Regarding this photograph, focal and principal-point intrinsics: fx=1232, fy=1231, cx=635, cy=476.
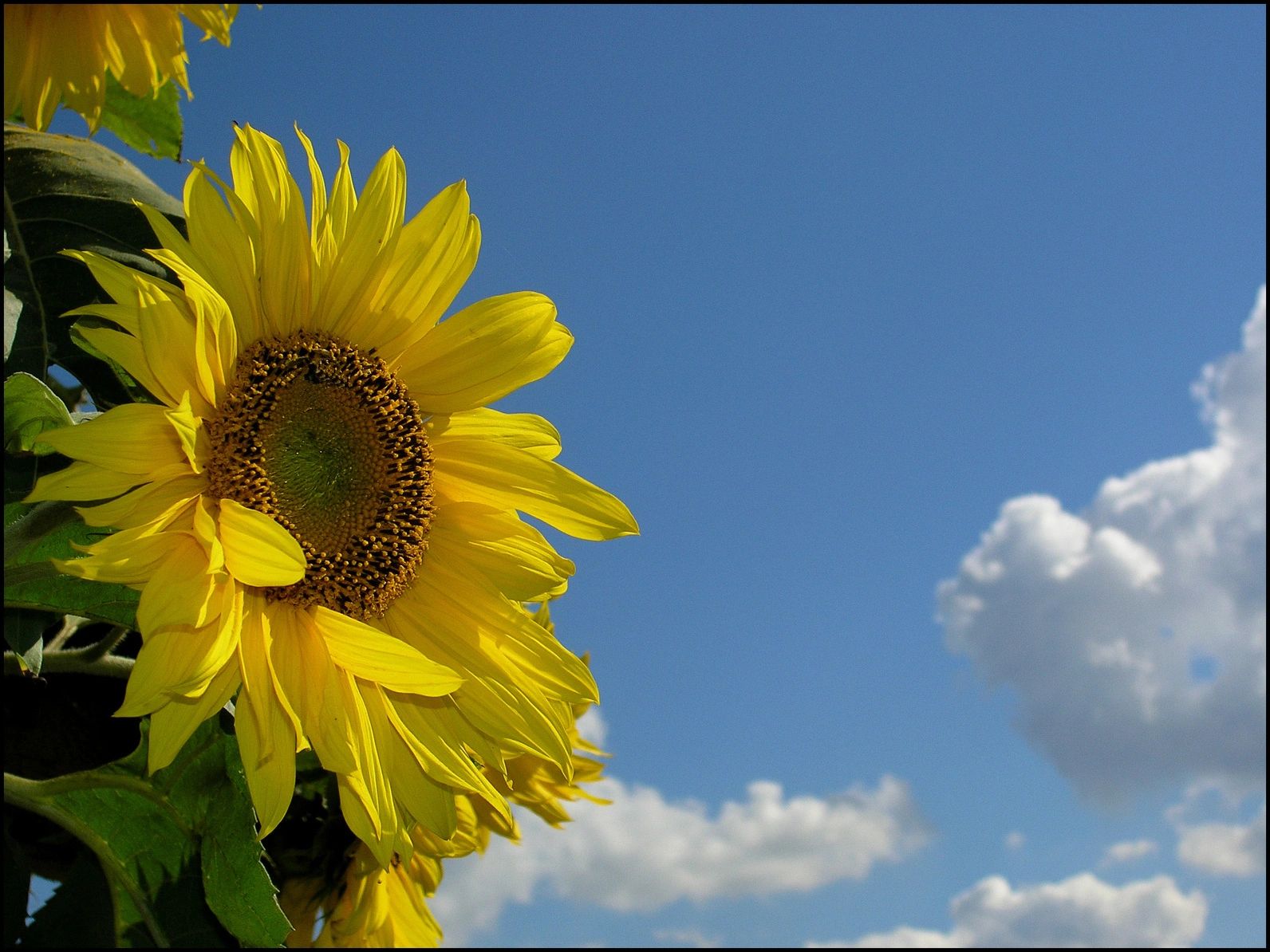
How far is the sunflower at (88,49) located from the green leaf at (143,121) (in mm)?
156

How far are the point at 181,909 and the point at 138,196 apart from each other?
1193 millimetres

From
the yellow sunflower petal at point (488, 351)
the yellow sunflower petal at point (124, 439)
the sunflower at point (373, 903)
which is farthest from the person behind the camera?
the sunflower at point (373, 903)

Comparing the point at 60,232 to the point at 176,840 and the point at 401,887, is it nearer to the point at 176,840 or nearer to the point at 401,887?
the point at 176,840

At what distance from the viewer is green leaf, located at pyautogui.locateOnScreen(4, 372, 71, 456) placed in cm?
140

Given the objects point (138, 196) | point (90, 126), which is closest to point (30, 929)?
point (138, 196)

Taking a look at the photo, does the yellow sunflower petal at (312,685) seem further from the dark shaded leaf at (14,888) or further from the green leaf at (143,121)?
the green leaf at (143,121)

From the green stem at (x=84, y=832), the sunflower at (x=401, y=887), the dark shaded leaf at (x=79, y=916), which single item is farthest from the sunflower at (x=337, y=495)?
the dark shaded leaf at (x=79, y=916)

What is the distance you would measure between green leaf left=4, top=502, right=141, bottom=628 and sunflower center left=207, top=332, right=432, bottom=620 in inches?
9.2

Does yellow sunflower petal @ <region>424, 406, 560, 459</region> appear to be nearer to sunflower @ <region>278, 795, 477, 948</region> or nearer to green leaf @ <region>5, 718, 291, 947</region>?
green leaf @ <region>5, 718, 291, 947</region>

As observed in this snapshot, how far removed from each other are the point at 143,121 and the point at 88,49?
0.79ft

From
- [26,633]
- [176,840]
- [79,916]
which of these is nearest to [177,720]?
[26,633]

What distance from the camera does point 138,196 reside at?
212 cm

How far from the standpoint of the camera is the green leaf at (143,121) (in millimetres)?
2529

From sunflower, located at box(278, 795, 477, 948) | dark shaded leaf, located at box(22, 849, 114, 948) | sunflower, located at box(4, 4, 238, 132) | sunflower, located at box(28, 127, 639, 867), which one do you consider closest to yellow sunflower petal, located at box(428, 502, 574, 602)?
sunflower, located at box(28, 127, 639, 867)
